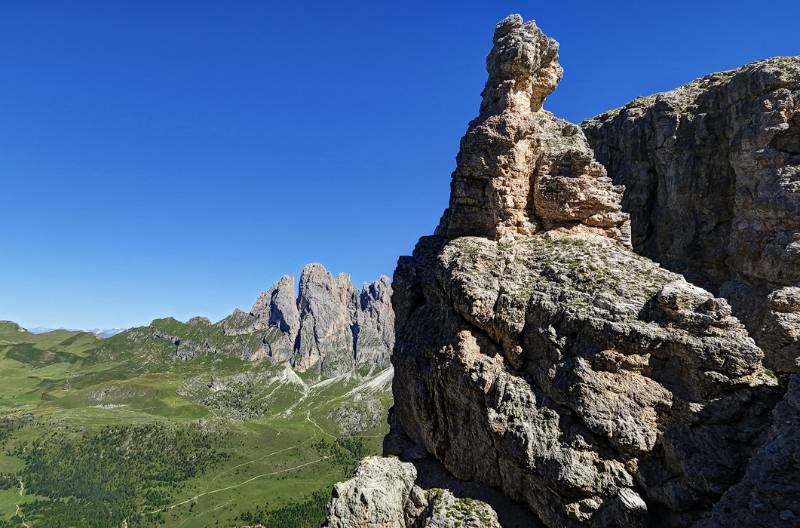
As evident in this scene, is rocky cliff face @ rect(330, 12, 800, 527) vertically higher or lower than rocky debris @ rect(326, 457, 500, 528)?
higher

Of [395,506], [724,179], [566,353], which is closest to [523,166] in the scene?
[566,353]

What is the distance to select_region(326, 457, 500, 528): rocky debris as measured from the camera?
36156 mm

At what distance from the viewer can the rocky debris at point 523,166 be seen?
4859cm

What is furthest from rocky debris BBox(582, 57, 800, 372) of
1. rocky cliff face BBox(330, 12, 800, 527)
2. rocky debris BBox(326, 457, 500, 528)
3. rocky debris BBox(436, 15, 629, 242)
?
rocky debris BBox(326, 457, 500, 528)

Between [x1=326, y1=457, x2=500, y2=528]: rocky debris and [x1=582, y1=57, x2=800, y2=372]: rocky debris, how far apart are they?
3213 centimetres

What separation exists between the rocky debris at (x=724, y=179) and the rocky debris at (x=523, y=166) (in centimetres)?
2145

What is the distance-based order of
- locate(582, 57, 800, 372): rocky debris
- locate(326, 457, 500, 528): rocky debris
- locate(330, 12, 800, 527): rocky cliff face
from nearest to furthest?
Result: locate(330, 12, 800, 527): rocky cliff face → locate(326, 457, 500, 528): rocky debris → locate(582, 57, 800, 372): rocky debris

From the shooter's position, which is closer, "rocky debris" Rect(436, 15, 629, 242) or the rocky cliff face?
the rocky cliff face

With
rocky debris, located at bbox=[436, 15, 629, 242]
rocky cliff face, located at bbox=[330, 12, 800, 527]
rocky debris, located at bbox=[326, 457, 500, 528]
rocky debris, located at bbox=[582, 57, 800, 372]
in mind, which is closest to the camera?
rocky cliff face, located at bbox=[330, 12, 800, 527]

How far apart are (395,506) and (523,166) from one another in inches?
1588

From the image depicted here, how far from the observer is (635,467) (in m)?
31.0

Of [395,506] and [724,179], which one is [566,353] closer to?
[395,506]

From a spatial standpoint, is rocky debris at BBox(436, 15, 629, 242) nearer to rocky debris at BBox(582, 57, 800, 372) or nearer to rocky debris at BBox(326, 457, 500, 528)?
rocky debris at BBox(582, 57, 800, 372)

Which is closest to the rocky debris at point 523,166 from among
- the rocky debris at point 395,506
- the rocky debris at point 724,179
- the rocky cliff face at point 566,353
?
the rocky cliff face at point 566,353
